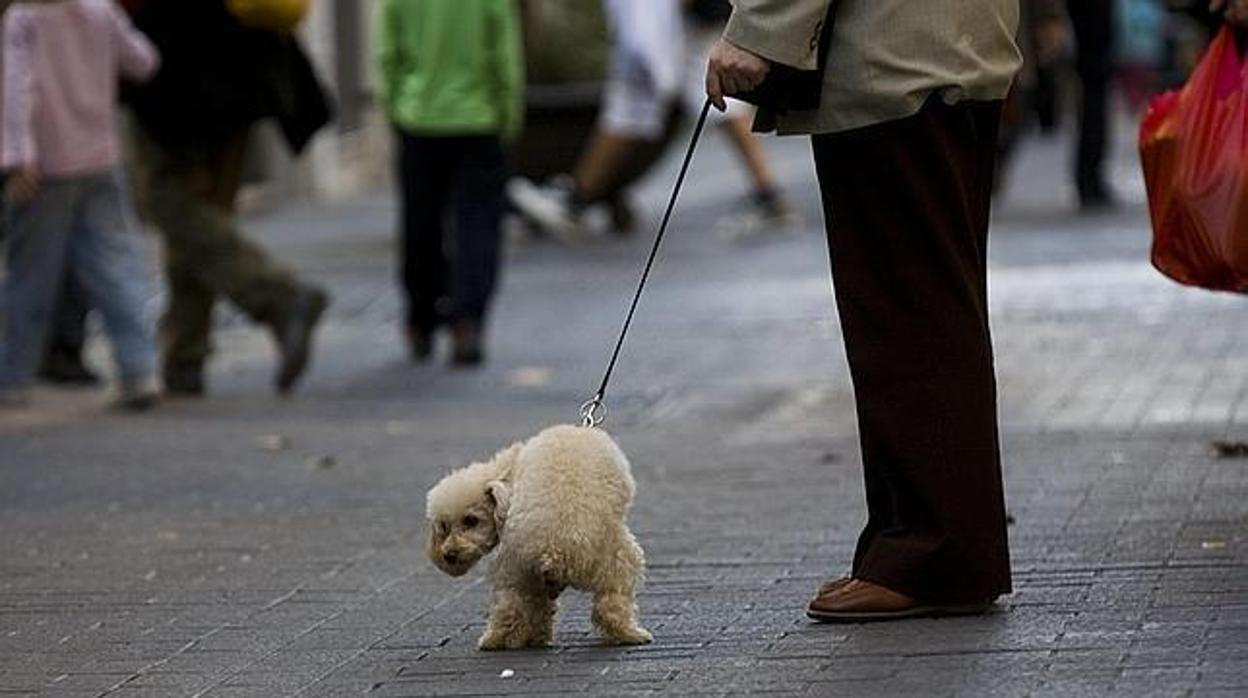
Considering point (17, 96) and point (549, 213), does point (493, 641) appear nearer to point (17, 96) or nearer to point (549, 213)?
point (17, 96)

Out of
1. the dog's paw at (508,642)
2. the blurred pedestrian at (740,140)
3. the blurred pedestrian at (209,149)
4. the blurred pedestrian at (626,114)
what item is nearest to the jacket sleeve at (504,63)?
the blurred pedestrian at (209,149)

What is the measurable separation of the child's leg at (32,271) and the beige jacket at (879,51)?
5.59 m

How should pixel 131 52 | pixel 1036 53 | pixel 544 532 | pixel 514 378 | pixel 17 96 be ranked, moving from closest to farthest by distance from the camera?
pixel 544 532 < pixel 17 96 < pixel 131 52 < pixel 514 378 < pixel 1036 53

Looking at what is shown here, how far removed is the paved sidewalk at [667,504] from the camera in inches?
234

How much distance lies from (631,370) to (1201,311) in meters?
2.45

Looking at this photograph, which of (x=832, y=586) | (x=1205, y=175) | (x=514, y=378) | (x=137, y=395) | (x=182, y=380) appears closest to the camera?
(x=832, y=586)

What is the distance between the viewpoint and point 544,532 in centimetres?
585

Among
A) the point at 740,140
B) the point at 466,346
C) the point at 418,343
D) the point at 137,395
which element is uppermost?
the point at 137,395

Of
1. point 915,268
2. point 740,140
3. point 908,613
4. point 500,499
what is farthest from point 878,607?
point 740,140

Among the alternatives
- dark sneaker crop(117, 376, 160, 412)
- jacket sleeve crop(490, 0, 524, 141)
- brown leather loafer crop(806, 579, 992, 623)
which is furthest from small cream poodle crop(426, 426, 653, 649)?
jacket sleeve crop(490, 0, 524, 141)

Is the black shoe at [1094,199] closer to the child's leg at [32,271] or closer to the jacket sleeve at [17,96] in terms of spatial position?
the child's leg at [32,271]

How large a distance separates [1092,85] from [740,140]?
2200mm

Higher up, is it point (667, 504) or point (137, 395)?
point (667, 504)

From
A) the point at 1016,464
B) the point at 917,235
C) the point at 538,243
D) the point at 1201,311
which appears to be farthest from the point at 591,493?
the point at 538,243
